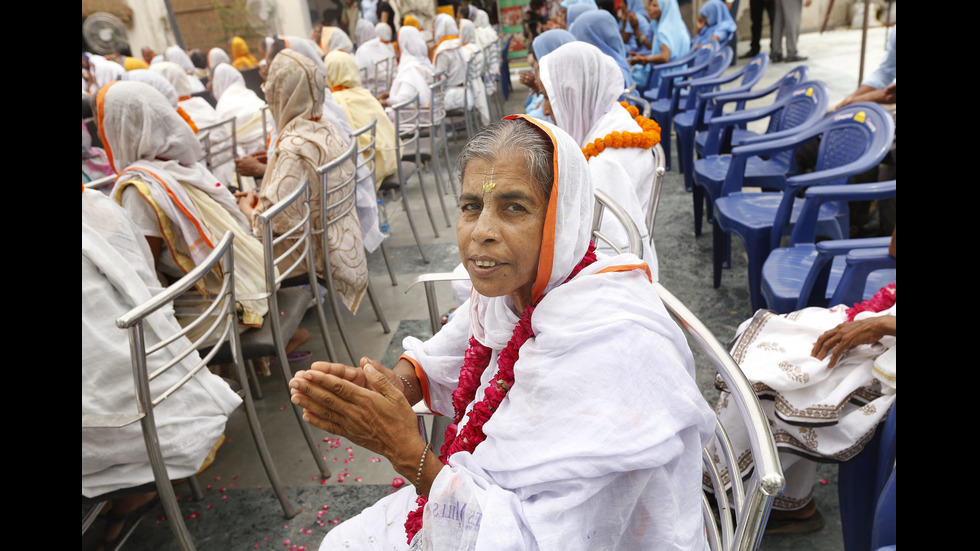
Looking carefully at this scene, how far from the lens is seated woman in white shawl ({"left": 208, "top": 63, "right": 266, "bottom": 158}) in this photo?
15.6 ft

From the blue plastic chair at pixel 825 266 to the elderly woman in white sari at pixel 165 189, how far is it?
190 cm

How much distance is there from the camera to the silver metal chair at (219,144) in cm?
382

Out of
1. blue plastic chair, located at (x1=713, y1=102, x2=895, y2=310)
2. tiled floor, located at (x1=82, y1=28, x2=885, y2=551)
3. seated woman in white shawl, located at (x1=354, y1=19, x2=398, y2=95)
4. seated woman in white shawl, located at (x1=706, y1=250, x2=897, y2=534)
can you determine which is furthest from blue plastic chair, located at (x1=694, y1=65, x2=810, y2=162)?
seated woman in white shawl, located at (x1=354, y1=19, x2=398, y2=95)

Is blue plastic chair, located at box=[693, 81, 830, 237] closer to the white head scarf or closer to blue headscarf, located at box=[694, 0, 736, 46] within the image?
the white head scarf

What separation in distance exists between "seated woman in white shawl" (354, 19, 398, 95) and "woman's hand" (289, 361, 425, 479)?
21.3ft

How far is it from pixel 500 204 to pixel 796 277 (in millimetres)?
1588

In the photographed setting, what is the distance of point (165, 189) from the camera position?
86.5 inches

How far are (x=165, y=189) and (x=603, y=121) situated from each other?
1718 mm

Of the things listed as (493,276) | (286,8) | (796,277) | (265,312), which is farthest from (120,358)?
(286,8)

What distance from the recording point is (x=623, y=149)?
88.3 inches

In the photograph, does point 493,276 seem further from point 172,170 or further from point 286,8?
point 286,8

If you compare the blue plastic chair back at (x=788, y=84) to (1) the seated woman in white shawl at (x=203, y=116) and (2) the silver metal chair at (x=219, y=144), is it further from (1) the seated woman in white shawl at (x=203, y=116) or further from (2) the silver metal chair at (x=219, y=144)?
(1) the seated woman in white shawl at (x=203, y=116)

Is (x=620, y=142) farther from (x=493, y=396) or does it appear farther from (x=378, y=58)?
(x=378, y=58)

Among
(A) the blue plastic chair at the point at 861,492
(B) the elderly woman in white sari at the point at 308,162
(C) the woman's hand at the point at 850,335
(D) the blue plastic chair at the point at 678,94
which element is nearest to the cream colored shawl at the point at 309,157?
(B) the elderly woman in white sari at the point at 308,162
